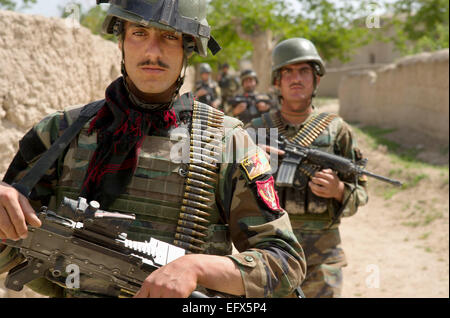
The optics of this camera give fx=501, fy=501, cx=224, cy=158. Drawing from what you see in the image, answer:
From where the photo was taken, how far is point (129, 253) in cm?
170

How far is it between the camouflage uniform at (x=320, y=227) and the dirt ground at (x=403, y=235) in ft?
6.64

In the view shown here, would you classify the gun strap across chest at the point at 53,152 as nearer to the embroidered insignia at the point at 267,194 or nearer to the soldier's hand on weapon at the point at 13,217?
the soldier's hand on weapon at the point at 13,217

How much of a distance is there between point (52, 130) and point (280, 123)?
2.34 metres

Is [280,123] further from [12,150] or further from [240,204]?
[240,204]

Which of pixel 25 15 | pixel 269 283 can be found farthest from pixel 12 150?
pixel 269 283

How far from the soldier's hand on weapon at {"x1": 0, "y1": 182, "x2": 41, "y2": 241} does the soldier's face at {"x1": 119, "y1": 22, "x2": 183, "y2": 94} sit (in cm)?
64

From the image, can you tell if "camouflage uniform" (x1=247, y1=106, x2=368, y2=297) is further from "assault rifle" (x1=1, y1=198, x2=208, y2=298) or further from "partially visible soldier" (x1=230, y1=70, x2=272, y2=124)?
"partially visible soldier" (x1=230, y1=70, x2=272, y2=124)

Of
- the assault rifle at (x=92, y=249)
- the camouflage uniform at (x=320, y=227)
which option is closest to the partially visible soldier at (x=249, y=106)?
the camouflage uniform at (x=320, y=227)

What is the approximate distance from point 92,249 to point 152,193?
1.13ft

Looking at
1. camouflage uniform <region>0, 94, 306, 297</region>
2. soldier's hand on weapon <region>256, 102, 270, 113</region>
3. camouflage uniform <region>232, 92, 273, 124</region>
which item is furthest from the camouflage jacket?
soldier's hand on weapon <region>256, 102, 270, 113</region>

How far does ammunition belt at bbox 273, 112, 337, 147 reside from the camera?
3.90 meters

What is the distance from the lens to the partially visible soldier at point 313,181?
372cm

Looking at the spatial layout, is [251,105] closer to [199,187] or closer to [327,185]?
[327,185]

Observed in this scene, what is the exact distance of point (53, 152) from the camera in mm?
1921
